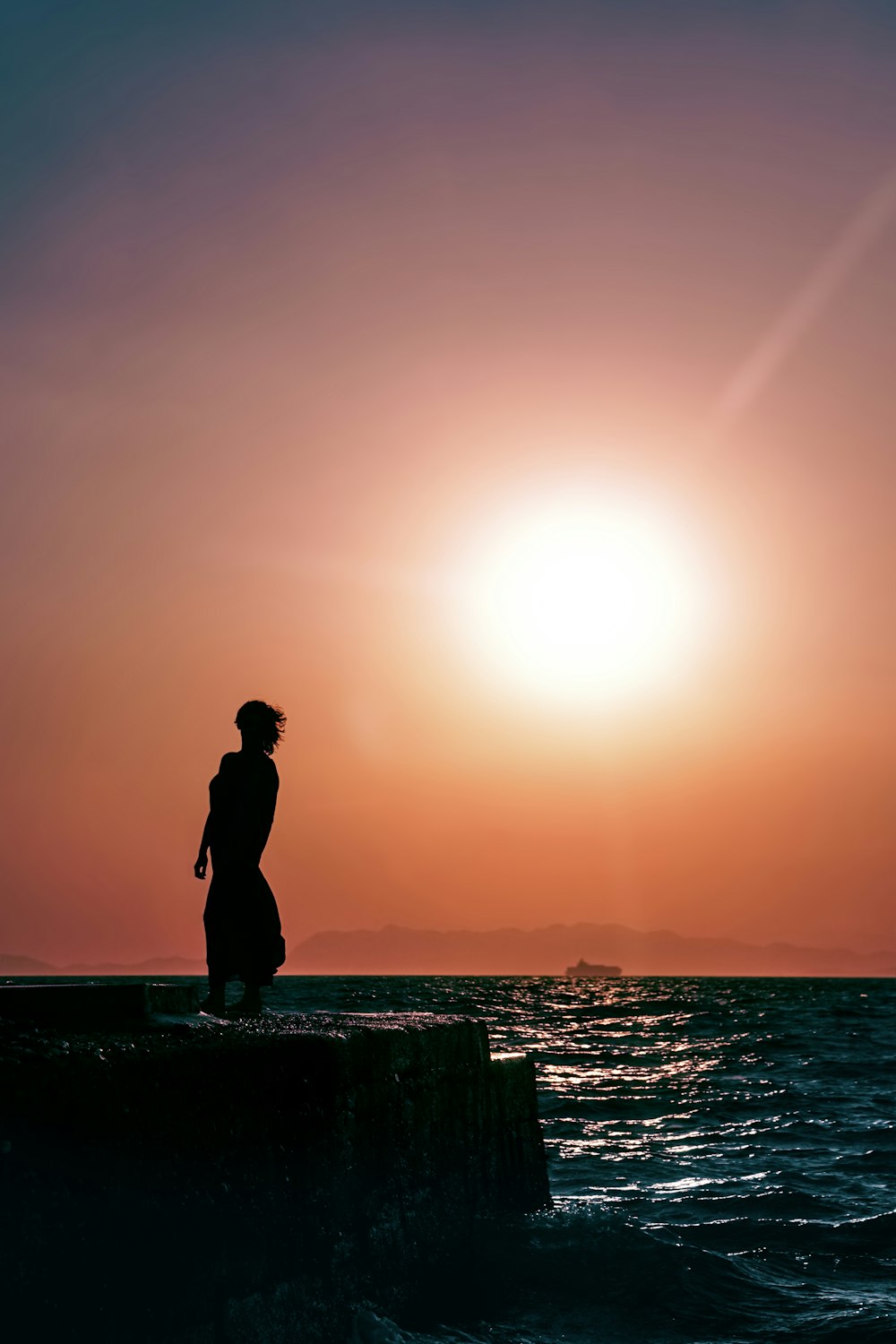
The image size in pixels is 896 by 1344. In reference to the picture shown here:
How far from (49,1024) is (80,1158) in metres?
0.99

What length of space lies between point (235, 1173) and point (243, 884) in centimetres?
218

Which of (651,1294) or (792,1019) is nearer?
(651,1294)

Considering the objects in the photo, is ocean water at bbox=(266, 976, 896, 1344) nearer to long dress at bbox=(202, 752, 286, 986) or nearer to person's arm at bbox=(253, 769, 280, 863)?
long dress at bbox=(202, 752, 286, 986)

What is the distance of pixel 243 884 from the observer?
572 cm

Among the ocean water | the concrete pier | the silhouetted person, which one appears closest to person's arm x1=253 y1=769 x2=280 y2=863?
the silhouetted person

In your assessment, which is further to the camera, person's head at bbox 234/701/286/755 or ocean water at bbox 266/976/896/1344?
person's head at bbox 234/701/286/755

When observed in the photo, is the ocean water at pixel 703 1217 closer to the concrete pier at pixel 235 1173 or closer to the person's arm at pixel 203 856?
the concrete pier at pixel 235 1173

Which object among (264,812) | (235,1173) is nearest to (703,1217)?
(264,812)

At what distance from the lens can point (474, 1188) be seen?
17.1 ft

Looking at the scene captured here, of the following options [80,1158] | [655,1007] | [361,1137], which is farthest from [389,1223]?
[655,1007]

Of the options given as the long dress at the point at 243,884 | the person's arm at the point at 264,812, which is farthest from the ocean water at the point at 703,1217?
the person's arm at the point at 264,812

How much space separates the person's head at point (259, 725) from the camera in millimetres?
6004

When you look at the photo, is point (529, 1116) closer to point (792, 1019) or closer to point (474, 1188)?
point (474, 1188)

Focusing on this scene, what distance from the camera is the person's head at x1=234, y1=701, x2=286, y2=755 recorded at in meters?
6.00
